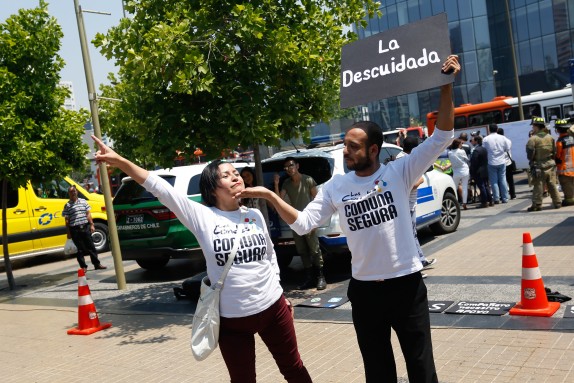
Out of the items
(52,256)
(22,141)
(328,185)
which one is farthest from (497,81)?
(328,185)

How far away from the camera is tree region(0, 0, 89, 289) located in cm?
995

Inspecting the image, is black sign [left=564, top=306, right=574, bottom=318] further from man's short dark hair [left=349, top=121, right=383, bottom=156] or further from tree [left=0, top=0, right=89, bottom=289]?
tree [left=0, top=0, right=89, bottom=289]

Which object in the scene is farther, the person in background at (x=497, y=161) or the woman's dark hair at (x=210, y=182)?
the person in background at (x=497, y=161)

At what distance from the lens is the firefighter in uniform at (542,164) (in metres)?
12.6

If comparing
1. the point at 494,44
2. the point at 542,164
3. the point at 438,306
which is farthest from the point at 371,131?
the point at 494,44

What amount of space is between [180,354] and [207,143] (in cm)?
278

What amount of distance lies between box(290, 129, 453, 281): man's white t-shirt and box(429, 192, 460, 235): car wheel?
805 cm

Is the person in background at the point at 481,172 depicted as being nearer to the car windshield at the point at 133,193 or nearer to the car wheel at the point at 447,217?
the car wheel at the point at 447,217

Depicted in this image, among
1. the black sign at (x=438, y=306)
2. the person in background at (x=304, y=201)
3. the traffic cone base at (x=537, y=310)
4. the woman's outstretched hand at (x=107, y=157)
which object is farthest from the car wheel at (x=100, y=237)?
the woman's outstretched hand at (x=107, y=157)

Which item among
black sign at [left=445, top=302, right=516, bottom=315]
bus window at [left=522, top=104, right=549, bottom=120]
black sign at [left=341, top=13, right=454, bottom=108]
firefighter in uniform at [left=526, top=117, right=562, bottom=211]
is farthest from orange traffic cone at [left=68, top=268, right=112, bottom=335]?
bus window at [left=522, top=104, right=549, bottom=120]

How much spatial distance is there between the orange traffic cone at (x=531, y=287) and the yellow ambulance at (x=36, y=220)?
1076cm

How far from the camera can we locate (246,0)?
7824mm

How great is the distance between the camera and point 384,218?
3434 mm

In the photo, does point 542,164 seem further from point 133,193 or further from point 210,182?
point 210,182
